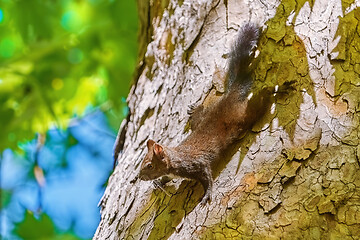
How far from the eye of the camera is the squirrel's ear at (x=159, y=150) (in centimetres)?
173

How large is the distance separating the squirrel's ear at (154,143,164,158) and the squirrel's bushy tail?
0.34 meters

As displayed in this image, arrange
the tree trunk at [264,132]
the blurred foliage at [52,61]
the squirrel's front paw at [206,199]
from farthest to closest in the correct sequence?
the blurred foliage at [52,61]
the squirrel's front paw at [206,199]
the tree trunk at [264,132]

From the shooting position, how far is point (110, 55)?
3.18 metres

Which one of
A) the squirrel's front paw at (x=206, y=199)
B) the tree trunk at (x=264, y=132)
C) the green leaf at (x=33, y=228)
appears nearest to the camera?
the tree trunk at (x=264, y=132)

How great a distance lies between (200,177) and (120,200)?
39 centimetres

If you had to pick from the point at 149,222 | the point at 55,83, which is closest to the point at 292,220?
the point at 149,222

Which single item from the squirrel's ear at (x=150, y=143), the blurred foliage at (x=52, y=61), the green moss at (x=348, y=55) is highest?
the blurred foliage at (x=52, y=61)

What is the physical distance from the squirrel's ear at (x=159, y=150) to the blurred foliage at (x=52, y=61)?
1.20 meters

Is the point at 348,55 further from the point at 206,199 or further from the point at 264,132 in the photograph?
the point at 206,199

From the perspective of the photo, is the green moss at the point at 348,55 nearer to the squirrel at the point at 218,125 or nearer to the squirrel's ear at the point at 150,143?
the squirrel at the point at 218,125

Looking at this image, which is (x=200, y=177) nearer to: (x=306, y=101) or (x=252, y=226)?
(x=252, y=226)

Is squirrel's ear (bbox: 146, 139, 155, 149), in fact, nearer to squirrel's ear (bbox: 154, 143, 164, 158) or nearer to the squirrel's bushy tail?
squirrel's ear (bbox: 154, 143, 164, 158)

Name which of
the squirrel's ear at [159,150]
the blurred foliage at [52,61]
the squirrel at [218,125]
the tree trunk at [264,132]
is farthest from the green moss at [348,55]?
the blurred foliage at [52,61]

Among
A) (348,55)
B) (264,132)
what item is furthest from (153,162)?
(348,55)
